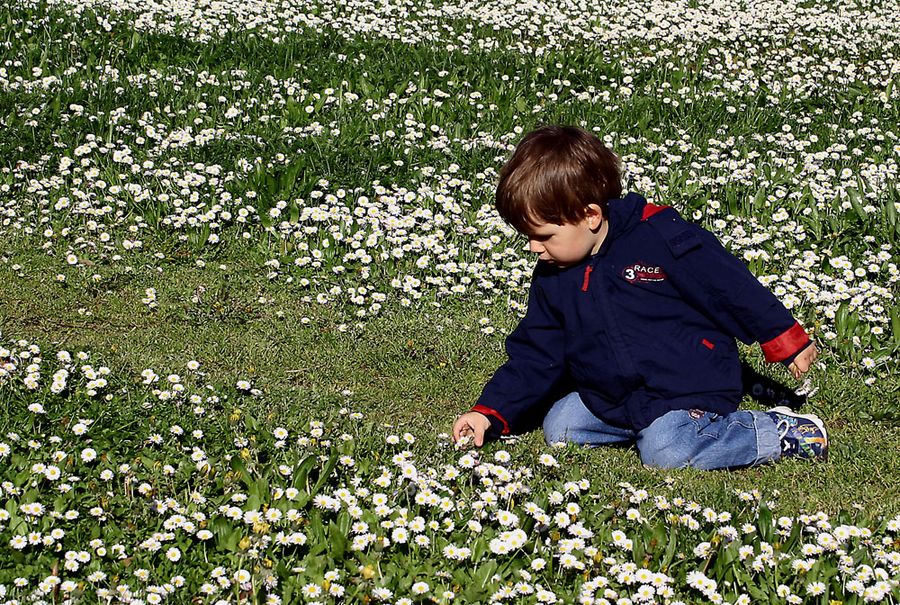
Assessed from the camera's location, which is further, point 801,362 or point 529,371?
point 529,371

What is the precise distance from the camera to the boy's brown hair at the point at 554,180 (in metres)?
4.40

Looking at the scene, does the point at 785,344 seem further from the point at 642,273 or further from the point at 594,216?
the point at 594,216

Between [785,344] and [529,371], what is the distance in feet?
3.64

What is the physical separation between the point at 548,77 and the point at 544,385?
5.83m

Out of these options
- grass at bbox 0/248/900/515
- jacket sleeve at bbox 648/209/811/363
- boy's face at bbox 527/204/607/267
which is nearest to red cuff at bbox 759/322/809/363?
jacket sleeve at bbox 648/209/811/363

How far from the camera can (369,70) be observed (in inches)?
389

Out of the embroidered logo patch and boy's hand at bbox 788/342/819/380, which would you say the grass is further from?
the embroidered logo patch

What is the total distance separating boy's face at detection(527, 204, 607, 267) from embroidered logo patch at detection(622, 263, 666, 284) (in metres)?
0.20

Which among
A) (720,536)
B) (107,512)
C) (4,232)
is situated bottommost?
(4,232)

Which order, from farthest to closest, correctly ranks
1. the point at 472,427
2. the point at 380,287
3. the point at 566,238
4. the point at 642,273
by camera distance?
→ the point at 380,287
the point at 472,427
the point at 642,273
the point at 566,238

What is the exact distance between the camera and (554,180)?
173 inches

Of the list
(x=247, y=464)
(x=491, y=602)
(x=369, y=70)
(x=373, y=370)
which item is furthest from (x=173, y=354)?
(x=369, y=70)

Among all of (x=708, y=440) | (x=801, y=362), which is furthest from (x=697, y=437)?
(x=801, y=362)

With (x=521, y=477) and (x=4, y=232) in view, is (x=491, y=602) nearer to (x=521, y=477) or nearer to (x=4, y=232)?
(x=521, y=477)
